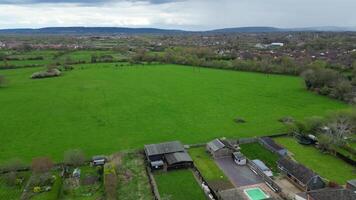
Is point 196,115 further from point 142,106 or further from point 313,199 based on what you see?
point 313,199

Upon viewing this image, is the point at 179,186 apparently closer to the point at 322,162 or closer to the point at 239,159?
the point at 239,159

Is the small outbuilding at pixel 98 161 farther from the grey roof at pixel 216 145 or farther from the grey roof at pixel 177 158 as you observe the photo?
the grey roof at pixel 216 145

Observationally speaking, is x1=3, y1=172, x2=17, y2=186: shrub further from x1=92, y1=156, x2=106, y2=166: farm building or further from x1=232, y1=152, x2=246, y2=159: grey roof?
x1=232, y1=152, x2=246, y2=159: grey roof

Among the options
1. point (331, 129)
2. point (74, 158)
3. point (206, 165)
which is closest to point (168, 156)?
point (206, 165)

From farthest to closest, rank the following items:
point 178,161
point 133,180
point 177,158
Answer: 1. point 177,158
2. point 178,161
3. point 133,180

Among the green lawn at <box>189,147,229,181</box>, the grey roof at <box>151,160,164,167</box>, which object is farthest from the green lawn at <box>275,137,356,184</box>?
the grey roof at <box>151,160,164,167</box>
